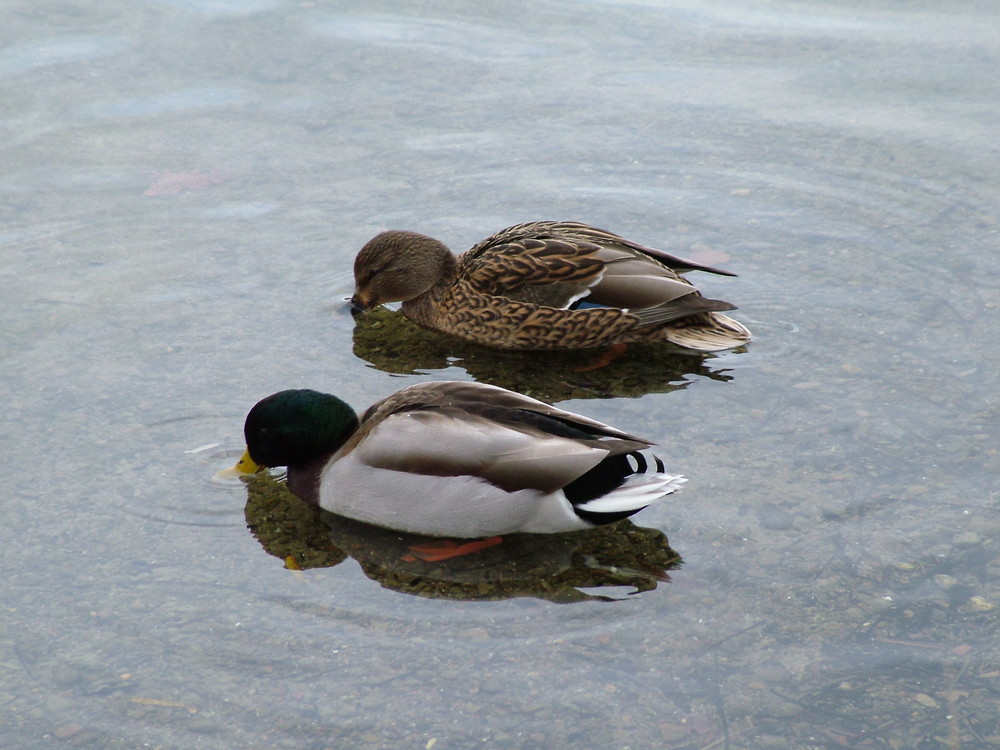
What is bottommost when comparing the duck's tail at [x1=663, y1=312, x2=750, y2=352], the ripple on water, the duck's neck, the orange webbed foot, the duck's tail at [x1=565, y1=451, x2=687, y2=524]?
the ripple on water

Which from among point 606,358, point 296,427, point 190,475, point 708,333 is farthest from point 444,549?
point 708,333

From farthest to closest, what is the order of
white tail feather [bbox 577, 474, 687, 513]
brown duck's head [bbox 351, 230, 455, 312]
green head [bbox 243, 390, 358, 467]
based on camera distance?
1. brown duck's head [bbox 351, 230, 455, 312]
2. green head [bbox 243, 390, 358, 467]
3. white tail feather [bbox 577, 474, 687, 513]

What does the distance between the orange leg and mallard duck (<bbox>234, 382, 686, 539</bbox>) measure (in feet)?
0.20

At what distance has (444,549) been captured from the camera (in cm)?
505

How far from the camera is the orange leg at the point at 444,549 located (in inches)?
198

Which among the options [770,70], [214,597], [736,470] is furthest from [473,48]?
[214,597]

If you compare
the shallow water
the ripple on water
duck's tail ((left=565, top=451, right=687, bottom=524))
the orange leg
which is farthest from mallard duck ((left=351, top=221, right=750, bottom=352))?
the orange leg

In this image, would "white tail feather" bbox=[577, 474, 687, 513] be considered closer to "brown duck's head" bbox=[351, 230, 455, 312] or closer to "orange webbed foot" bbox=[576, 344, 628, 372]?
"orange webbed foot" bbox=[576, 344, 628, 372]

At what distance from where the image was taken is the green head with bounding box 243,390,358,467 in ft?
17.2

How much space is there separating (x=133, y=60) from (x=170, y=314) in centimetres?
378

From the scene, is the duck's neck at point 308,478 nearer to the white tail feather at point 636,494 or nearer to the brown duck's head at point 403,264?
the white tail feather at point 636,494

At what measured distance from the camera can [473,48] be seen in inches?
386

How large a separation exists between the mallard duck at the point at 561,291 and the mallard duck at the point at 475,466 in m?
1.40

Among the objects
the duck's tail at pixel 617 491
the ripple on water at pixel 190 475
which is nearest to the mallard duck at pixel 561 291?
the ripple on water at pixel 190 475
